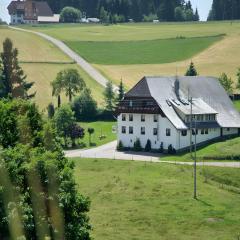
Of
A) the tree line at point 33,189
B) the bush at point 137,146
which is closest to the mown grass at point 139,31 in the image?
the bush at point 137,146

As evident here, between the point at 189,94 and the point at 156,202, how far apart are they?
3281 centimetres

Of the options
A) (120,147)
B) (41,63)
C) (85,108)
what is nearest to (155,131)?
(120,147)

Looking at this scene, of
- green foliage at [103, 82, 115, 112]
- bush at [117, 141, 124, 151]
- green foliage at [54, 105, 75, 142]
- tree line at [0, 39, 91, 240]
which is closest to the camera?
tree line at [0, 39, 91, 240]

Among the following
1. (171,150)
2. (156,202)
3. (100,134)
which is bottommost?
(100,134)

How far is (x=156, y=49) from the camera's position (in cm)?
15775

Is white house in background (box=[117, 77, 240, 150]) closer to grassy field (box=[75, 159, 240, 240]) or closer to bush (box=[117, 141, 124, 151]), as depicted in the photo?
bush (box=[117, 141, 124, 151])

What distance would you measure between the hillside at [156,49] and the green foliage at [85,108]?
20258mm

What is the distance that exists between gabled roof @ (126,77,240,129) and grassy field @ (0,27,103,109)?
23.1 metres

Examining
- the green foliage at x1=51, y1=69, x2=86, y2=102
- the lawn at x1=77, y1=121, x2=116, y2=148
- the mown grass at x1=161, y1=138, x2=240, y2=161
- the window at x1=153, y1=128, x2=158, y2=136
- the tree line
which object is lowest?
the lawn at x1=77, y1=121, x2=116, y2=148

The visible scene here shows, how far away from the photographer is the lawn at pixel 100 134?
274 ft

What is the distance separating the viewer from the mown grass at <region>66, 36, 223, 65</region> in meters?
148

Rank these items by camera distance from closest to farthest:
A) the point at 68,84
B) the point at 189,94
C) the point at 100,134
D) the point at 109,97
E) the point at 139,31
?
the point at 189,94 < the point at 100,134 < the point at 109,97 < the point at 68,84 < the point at 139,31

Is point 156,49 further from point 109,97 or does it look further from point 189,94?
point 189,94

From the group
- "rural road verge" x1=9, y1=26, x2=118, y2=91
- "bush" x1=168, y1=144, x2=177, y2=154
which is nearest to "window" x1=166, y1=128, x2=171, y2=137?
"bush" x1=168, y1=144, x2=177, y2=154
